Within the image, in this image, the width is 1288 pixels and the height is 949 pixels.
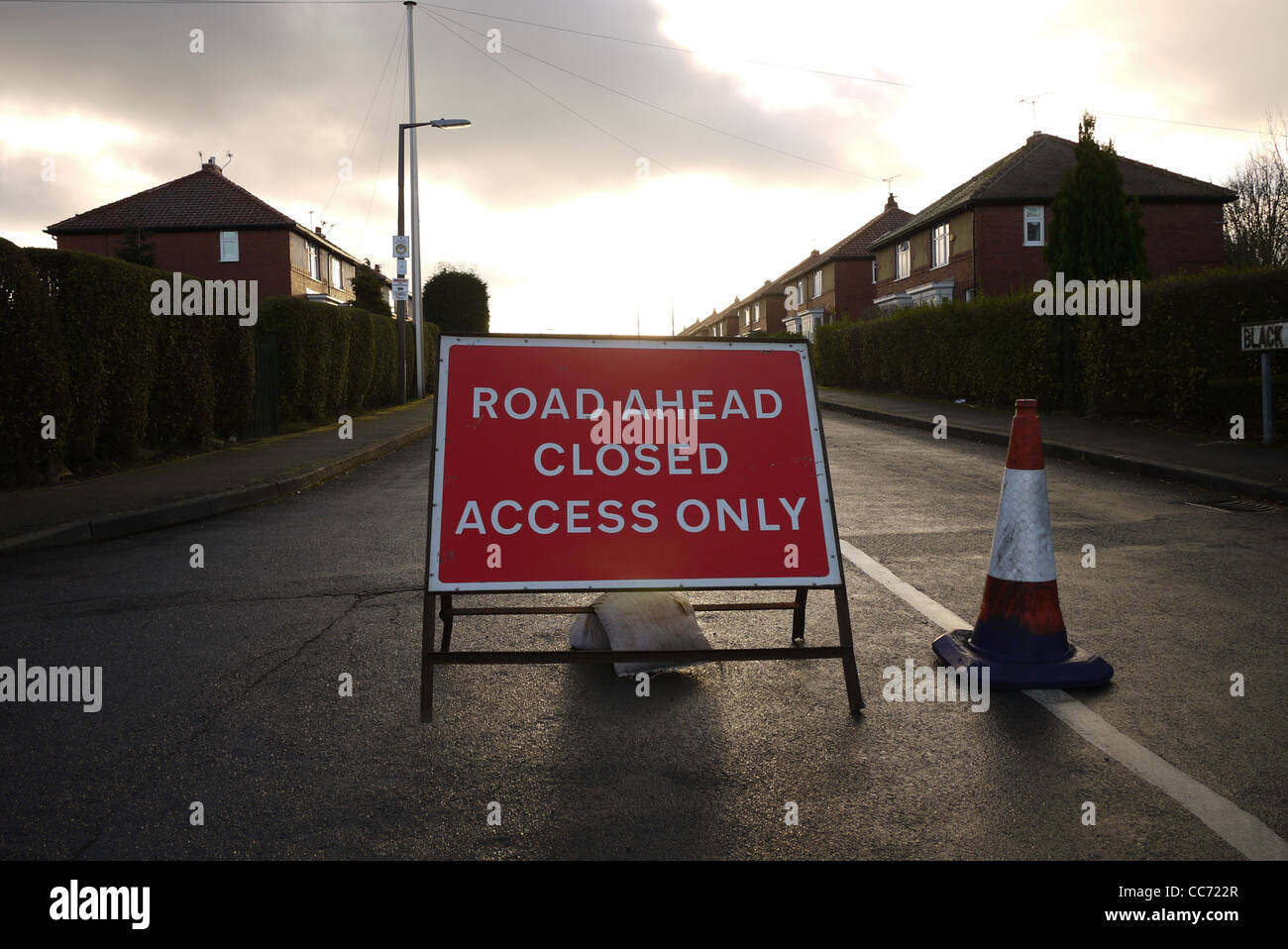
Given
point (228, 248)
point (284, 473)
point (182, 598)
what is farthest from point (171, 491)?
point (228, 248)

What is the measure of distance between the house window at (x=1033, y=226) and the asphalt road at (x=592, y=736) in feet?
130

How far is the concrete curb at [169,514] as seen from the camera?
26.0 ft

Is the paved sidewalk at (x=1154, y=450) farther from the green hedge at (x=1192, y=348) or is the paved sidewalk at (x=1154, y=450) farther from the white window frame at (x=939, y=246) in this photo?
the white window frame at (x=939, y=246)

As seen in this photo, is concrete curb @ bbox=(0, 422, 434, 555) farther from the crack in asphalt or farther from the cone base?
the cone base

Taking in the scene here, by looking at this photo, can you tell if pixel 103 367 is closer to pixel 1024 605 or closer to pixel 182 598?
pixel 182 598

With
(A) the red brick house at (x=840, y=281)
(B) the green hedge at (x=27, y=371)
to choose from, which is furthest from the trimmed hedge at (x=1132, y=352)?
(A) the red brick house at (x=840, y=281)

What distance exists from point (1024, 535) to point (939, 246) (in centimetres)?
4639

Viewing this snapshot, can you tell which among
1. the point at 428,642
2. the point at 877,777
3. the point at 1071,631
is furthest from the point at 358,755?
the point at 1071,631

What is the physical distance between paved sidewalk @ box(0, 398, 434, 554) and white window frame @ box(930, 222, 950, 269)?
1454 inches

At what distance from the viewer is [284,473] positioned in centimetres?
1158

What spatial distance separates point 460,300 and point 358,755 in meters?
53.6

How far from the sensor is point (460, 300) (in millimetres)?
55406
